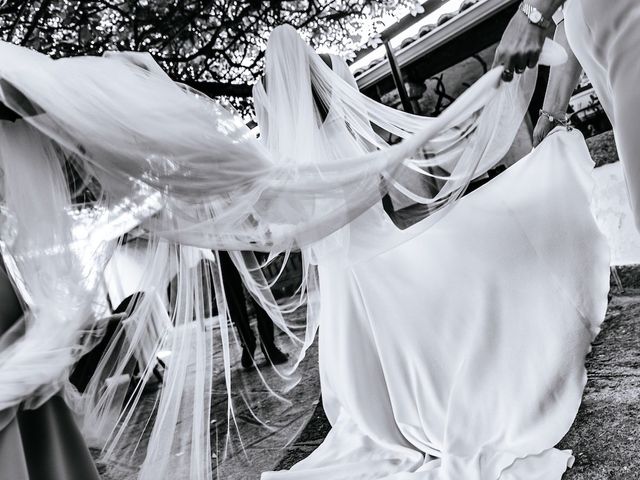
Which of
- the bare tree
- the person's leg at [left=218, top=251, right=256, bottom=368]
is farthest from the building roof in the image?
the person's leg at [left=218, top=251, right=256, bottom=368]

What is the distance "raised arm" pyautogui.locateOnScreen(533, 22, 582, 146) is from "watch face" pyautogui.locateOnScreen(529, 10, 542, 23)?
466 mm

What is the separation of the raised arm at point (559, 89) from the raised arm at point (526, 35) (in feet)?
1.29

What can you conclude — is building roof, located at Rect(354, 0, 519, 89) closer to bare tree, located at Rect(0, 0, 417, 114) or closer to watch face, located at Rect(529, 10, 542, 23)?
bare tree, located at Rect(0, 0, 417, 114)

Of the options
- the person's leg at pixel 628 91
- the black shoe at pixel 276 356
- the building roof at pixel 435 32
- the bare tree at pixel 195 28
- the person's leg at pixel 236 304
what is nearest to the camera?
the person's leg at pixel 628 91

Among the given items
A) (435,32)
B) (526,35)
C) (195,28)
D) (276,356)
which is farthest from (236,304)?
(435,32)

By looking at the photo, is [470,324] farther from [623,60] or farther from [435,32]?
[435,32]

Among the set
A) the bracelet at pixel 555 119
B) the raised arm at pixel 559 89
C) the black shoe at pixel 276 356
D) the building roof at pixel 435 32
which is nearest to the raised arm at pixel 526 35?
the raised arm at pixel 559 89

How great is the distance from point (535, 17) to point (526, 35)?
57mm

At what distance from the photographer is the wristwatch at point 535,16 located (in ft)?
4.45

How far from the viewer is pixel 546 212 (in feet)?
7.03

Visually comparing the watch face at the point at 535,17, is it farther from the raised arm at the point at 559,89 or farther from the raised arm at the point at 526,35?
the raised arm at the point at 559,89

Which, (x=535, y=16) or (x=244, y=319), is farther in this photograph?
(x=244, y=319)

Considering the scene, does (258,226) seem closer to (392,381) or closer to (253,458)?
(392,381)

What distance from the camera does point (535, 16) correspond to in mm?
1363
